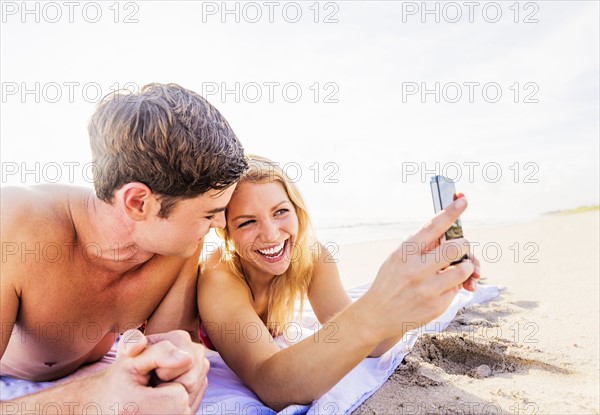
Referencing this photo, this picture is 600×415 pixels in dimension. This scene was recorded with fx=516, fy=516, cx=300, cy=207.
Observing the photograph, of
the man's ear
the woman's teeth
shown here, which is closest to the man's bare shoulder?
the man's ear

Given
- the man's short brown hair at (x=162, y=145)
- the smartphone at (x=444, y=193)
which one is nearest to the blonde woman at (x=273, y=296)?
the smartphone at (x=444, y=193)

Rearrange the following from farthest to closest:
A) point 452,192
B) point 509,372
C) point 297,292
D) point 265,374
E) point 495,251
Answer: point 495,251
point 297,292
point 509,372
point 265,374
point 452,192

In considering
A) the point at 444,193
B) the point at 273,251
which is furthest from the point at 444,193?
the point at 273,251

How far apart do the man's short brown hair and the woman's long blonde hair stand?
0.59 metres

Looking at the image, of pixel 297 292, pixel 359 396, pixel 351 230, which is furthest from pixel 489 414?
pixel 351 230

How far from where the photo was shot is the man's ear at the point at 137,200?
2.43 meters

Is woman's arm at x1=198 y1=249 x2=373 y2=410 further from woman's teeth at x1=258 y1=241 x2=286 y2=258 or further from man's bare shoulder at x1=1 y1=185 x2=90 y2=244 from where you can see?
man's bare shoulder at x1=1 y1=185 x2=90 y2=244

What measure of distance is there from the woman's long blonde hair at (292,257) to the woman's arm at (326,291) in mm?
46

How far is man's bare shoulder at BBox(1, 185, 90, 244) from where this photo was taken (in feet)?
7.34

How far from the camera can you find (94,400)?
6.29 ft

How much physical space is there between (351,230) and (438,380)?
39.1ft

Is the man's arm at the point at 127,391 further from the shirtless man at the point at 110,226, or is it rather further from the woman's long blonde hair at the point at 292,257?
the woman's long blonde hair at the point at 292,257

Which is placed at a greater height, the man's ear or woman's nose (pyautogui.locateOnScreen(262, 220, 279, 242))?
the man's ear

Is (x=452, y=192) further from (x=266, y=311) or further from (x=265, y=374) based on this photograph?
(x=266, y=311)
